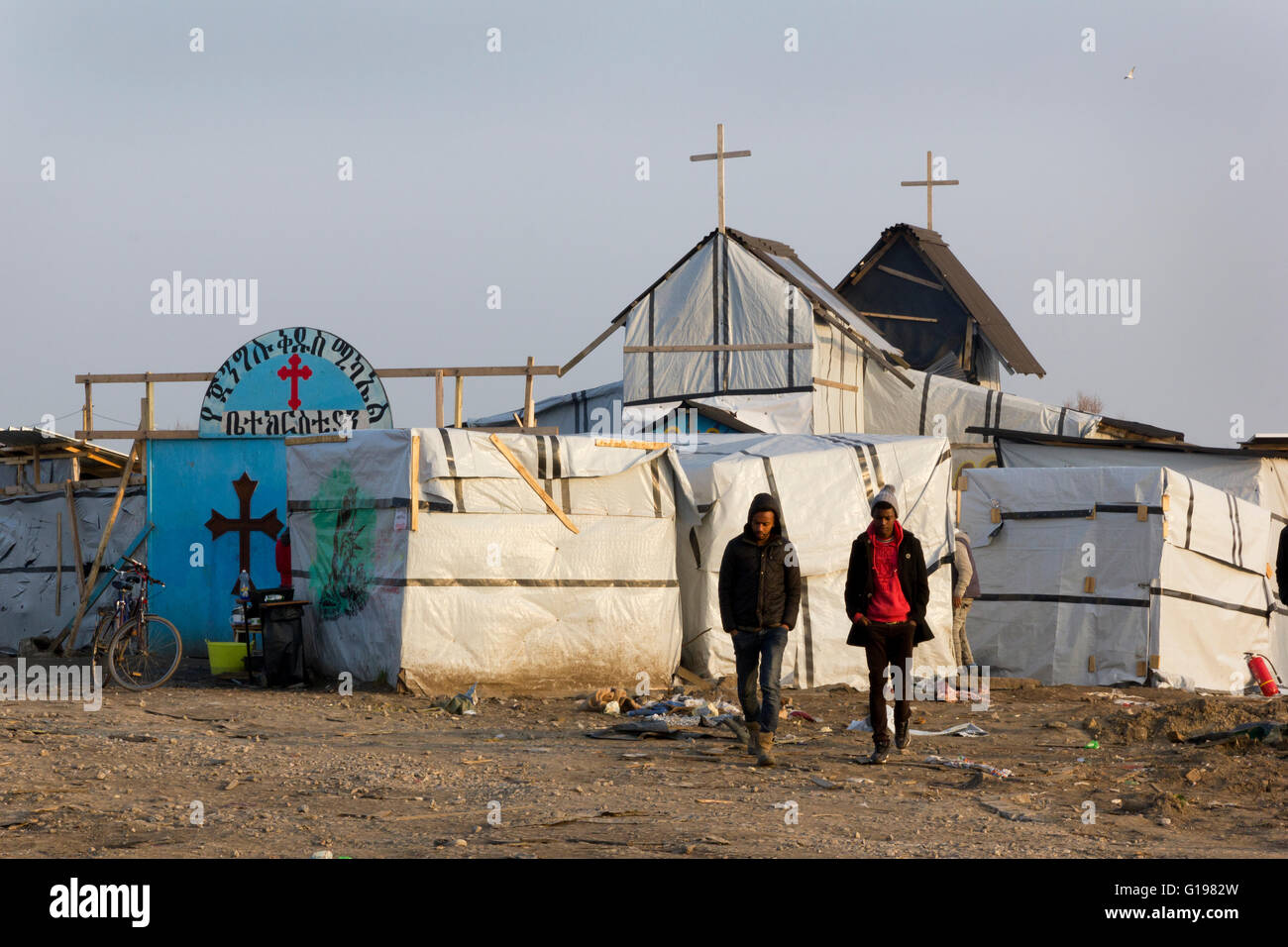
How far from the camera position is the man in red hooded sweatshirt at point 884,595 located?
9.04 metres

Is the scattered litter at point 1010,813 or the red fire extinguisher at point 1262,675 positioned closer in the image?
the scattered litter at point 1010,813

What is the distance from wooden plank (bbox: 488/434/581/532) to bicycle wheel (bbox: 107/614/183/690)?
356cm

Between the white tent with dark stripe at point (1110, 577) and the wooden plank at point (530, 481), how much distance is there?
509cm

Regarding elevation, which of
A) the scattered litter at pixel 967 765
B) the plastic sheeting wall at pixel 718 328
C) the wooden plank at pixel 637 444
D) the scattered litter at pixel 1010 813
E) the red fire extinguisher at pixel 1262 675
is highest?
the plastic sheeting wall at pixel 718 328

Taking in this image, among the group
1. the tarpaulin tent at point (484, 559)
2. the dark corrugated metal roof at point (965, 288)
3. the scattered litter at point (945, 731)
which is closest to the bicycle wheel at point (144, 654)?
the tarpaulin tent at point (484, 559)

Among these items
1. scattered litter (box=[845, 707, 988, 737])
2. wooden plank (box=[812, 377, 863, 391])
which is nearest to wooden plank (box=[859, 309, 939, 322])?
wooden plank (box=[812, 377, 863, 391])

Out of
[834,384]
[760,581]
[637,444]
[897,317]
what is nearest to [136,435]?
[637,444]

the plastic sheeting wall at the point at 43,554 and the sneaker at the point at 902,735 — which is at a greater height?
the plastic sheeting wall at the point at 43,554

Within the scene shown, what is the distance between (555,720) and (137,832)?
5122 millimetres

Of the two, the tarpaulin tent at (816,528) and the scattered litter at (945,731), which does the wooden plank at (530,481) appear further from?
the scattered litter at (945,731)

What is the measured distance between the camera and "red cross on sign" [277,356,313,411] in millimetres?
15438

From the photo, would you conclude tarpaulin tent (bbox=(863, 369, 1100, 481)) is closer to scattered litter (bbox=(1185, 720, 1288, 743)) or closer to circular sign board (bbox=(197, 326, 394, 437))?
circular sign board (bbox=(197, 326, 394, 437))

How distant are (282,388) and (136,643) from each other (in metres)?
3.59

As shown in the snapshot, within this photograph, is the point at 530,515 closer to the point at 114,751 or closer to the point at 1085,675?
the point at 114,751
